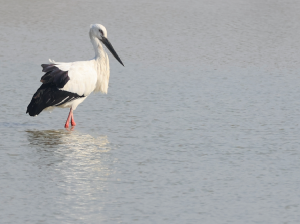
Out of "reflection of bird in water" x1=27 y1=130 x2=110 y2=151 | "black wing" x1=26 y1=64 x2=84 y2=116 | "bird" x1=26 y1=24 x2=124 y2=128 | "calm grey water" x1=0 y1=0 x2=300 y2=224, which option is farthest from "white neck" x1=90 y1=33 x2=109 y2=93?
"reflection of bird in water" x1=27 y1=130 x2=110 y2=151

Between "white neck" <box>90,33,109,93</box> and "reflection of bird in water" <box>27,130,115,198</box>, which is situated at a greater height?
"white neck" <box>90,33,109,93</box>

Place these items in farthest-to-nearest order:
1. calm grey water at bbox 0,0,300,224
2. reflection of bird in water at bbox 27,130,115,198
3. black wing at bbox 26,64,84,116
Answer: black wing at bbox 26,64,84,116 < reflection of bird in water at bbox 27,130,115,198 < calm grey water at bbox 0,0,300,224

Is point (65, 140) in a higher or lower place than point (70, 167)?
higher

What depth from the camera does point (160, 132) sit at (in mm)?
9305

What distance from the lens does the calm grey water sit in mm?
6227

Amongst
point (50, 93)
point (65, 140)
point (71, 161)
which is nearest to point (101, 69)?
point (50, 93)

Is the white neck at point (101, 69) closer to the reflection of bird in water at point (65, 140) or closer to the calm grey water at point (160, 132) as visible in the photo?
the calm grey water at point (160, 132)

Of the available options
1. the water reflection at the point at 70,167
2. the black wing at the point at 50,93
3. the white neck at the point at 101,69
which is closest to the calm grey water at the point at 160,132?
the water reflection at the point at 70,167

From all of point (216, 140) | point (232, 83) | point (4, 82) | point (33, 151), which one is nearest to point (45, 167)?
point (33, 151)

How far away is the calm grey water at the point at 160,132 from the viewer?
20.4ft

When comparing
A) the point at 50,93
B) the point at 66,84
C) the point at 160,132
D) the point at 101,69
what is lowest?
the point at 160,132

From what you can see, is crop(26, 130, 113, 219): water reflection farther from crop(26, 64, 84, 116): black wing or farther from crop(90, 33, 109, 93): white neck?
crop(90, 33, 109, 93): white neck

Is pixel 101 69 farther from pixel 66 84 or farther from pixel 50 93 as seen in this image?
pixel 50 93

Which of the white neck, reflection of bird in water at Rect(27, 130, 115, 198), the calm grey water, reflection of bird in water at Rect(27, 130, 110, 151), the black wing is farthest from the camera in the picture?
the white neck
